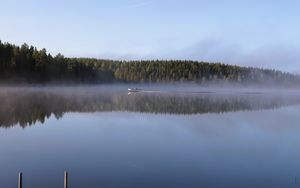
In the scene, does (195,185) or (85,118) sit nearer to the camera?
(195,185)

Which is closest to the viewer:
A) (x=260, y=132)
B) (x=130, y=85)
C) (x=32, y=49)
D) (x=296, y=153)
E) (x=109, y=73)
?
(x=296, y=153)

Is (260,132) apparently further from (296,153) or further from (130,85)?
(130,85)

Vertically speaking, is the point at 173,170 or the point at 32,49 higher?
the point at 32,49

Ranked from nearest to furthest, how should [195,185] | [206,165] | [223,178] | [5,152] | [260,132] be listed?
[195,185] < [223,178] < [206,165] < [5,152] < [260,132]

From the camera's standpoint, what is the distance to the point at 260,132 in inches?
1312

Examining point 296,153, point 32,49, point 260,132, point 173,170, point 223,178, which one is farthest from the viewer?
point 32,49

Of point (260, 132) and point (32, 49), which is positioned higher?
point (32, 49)

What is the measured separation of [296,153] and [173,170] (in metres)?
9.02

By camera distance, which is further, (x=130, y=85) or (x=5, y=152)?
(x=130, y=85)

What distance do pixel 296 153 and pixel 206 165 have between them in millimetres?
6912

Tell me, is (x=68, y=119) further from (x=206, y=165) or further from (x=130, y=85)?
(x=130, y=85)

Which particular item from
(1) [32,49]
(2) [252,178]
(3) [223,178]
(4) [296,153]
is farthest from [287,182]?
(1) [32,49]

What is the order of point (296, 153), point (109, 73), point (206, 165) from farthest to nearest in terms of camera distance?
point (109, 73)
point (296, 153)
point (206, 165)

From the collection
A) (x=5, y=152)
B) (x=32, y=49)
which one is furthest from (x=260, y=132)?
(x=32, y=49)
